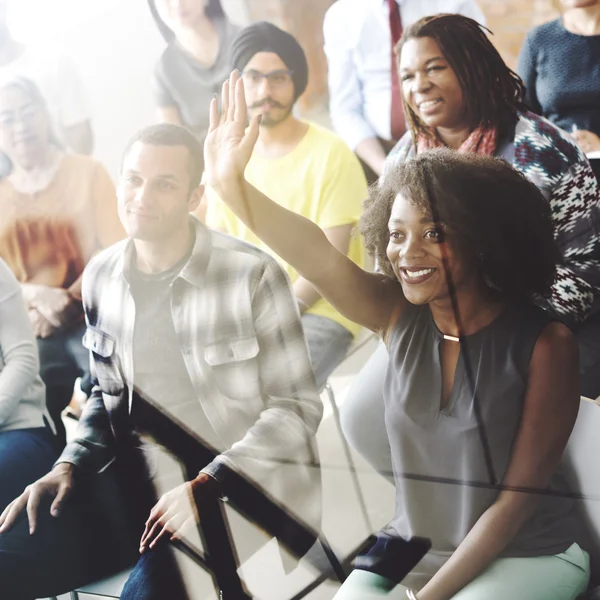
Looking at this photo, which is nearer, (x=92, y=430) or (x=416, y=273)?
(x=416, y=273)

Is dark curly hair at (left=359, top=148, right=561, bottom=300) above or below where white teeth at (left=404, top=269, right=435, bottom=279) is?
above

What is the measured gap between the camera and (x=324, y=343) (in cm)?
146

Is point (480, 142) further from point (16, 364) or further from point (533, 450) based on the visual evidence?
point (16, 364)

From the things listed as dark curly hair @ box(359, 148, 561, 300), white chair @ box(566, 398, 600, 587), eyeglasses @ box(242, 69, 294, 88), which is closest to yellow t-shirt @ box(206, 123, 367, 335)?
eyeglasses @ box(242, 69, 294, 88)

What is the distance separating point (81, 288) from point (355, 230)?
78 centimetres

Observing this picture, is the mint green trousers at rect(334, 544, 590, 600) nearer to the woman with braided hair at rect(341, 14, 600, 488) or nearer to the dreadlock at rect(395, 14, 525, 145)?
the woman with braided hair at rect(341, 14, 600, 488)

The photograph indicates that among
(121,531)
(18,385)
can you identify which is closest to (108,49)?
(18,385)

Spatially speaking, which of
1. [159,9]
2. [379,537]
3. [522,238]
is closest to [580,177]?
[522,238]

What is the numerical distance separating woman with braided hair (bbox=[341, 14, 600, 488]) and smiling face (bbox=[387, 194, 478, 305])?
0.13m

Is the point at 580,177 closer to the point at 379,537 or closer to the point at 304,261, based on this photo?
the point at 304,261

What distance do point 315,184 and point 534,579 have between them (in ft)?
2.64

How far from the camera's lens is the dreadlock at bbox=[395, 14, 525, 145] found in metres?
1.23

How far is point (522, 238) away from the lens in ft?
3.81

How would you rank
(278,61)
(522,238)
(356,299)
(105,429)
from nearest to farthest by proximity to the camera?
(522,238), (356,299), (278,61), (105,429)
